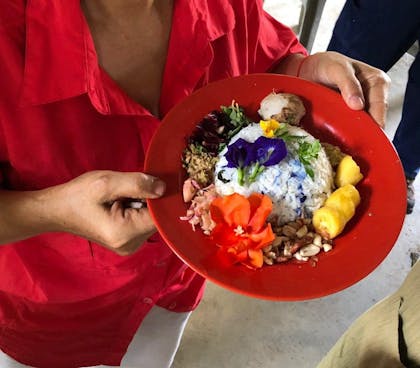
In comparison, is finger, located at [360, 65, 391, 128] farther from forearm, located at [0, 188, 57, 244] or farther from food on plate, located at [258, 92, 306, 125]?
forearm, located at [0, 188, 57, 244]

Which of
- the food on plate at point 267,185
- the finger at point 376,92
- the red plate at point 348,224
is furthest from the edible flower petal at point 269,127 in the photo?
the finger at point 376,92

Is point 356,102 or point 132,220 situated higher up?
point 356,102

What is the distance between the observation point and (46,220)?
0.85 metres

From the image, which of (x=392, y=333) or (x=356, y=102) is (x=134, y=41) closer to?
(x=356, y=102)

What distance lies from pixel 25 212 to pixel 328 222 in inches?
18.6

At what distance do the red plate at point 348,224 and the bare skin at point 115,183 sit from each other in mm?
43

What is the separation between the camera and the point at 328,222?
81 centimetres

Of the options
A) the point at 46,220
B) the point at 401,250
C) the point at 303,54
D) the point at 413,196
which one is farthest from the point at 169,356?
the point at 413,196

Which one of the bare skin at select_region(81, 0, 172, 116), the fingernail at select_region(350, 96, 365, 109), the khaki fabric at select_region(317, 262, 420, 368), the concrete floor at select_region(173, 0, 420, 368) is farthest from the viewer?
the concrete floor at select_region(173, 0, 420, 368)

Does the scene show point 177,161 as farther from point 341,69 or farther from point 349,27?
point 349,27

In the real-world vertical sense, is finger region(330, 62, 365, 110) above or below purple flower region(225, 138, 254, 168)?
above

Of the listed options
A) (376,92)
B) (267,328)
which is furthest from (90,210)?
(267,328)

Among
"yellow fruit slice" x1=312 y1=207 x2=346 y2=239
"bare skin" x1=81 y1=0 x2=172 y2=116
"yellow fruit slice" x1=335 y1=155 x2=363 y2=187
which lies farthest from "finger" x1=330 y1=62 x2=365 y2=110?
"bare skin" x1=81 y1=0 x2=172 y2=116

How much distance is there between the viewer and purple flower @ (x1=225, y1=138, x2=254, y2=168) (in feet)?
2.71
